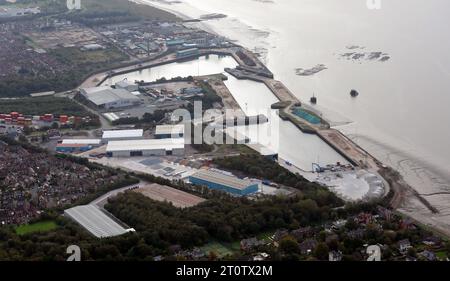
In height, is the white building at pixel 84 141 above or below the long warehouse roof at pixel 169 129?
below

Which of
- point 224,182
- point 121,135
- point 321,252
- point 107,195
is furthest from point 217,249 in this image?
point 121,135

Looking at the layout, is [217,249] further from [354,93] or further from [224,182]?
[354,93]

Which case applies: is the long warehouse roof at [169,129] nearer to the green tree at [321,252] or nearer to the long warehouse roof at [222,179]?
the long warehouse roof at [222,179]

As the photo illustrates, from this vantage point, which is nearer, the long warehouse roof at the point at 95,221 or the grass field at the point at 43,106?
the long warehouse roof at the point at 95,221

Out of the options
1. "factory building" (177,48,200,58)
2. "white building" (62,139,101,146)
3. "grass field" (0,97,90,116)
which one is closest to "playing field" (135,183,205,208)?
"white building" (62,139,101,146)

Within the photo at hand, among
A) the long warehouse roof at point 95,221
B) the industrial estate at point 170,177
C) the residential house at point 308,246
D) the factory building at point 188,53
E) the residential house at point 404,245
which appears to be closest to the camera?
the residential house at point 308,246

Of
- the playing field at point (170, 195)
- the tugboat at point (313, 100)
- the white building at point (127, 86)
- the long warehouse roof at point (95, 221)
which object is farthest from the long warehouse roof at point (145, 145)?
the tugboat at point (313, 100)
